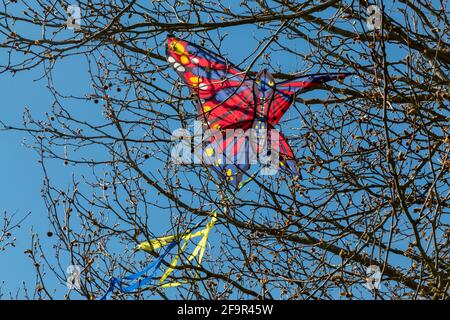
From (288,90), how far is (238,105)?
530 millimetres

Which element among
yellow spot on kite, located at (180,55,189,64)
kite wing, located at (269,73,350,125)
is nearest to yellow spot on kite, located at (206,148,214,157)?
kite wing, located at (269,73,350,125)

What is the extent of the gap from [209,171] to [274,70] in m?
2.14

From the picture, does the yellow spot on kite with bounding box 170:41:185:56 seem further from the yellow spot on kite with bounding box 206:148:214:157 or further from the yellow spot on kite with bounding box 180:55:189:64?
the yellow spot on kite with bounding box 206:148:214:157

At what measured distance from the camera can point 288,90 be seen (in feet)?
18.3

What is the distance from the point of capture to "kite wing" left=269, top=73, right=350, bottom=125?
5.48m

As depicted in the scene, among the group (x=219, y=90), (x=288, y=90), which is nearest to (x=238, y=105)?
(x=219, y=90)

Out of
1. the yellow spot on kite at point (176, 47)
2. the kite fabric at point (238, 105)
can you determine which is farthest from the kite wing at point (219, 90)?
the yellow spot on kite at point (176, 47)

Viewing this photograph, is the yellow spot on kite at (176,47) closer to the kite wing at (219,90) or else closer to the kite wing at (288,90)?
the kite wing at (219,90)
